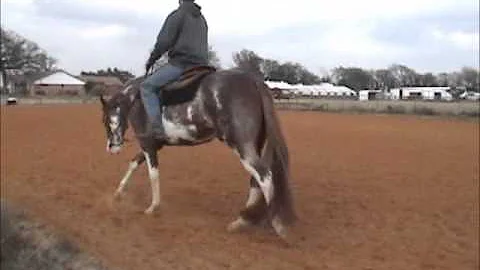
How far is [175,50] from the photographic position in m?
7.28

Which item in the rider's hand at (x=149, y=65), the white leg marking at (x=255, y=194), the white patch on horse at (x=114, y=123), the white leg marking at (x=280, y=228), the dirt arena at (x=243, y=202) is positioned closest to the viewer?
the dirt arena at (x=243, y=202)

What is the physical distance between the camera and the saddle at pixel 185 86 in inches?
277

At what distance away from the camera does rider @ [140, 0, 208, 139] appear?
7227 millimetres

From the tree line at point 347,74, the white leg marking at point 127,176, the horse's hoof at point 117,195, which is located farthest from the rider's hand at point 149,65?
the tree line at point 347,74

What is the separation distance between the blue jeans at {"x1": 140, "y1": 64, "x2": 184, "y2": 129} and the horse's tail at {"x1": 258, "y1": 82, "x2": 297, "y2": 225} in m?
1.22

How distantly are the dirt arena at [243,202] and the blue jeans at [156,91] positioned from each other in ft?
4.16

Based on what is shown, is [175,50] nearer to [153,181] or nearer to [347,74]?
[153,181]

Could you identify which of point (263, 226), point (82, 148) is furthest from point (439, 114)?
point (263, 226)

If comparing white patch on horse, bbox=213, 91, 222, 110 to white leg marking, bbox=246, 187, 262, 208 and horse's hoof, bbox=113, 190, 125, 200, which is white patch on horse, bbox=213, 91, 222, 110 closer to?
white leg marking, bbox=246, 187, 262, 208

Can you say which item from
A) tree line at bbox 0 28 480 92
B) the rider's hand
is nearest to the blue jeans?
the rider's hand

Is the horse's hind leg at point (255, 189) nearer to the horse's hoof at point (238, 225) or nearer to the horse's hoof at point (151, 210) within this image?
the horse's hoof at point (238, 225)

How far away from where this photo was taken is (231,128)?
6.69m

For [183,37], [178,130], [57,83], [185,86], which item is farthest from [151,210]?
[57,83]

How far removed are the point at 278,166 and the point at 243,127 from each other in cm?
58
